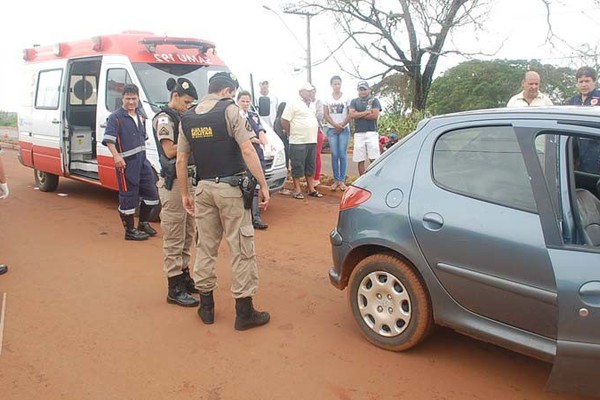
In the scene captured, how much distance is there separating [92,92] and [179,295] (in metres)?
6.07

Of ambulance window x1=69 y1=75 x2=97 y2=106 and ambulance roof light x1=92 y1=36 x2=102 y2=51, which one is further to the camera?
Result: ambulance window x1=69 y1=75 x2=97 y2=106

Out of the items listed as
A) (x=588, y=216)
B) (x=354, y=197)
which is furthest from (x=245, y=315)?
(x=588, y=216)

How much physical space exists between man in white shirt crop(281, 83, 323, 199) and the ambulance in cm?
50

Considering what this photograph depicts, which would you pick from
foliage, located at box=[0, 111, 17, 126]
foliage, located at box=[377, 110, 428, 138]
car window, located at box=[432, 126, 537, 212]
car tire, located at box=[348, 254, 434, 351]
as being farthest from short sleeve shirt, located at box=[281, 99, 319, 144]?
foliage, located at box=[0, 111, 17, 126]

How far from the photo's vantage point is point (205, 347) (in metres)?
3.52

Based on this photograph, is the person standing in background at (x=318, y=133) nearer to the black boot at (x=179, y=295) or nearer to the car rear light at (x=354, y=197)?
the black boot at (x=179, y=295)

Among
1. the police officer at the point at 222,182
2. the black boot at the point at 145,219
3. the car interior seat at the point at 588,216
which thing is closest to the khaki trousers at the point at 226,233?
the police officer at the point at 222,182

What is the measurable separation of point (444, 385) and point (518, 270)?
0.83m

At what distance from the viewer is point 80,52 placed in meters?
7.66

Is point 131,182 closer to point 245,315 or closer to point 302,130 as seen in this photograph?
point 302,130

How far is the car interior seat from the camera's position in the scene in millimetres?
2637

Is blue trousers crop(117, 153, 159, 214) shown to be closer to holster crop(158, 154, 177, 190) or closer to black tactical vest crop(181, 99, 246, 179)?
holster crop(158, 154, 177, 190)

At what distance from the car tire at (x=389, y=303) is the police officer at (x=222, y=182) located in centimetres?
76

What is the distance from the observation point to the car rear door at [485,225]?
2.68 meters
